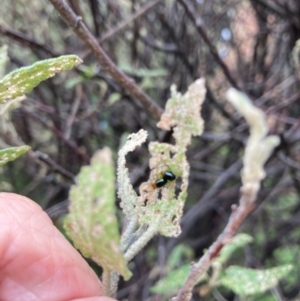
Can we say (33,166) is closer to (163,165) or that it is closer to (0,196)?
(0,196)

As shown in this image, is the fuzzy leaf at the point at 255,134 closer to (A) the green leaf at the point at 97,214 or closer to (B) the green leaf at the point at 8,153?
(A) the green leaf at the point at 97,214

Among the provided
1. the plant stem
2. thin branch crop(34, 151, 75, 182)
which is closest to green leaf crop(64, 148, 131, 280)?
the plant stem

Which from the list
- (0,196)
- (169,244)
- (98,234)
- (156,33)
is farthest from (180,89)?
(98,234)

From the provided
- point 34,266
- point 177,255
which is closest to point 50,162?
point 34,266

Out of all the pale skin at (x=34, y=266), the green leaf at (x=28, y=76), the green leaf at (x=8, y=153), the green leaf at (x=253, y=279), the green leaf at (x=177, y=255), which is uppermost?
the green leaf at (x=28, y=76)

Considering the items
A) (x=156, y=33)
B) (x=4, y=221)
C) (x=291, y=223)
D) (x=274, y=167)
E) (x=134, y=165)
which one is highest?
(x=156, y=33)

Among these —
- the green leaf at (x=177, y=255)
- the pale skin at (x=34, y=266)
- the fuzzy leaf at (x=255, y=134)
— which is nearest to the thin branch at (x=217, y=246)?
the fuzzy leaf at (x=255, y=134)
